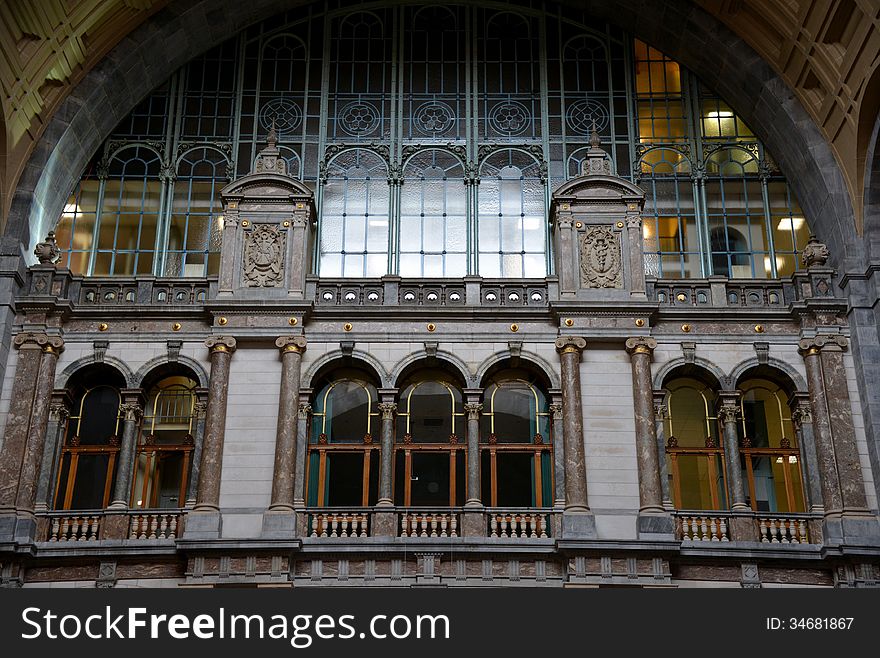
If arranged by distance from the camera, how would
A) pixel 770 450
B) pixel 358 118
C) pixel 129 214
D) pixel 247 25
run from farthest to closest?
pixel 247 25
pixel 358 118
pixel 129 214
pixel 770 450

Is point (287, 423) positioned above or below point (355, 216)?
below

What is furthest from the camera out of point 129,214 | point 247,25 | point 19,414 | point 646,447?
point 247,25

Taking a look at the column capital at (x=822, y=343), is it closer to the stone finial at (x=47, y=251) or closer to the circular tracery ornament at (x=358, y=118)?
the circular tracery ornament at (x=358, y=118)

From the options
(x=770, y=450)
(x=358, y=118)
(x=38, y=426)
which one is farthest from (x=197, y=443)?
(x=770, y=450)

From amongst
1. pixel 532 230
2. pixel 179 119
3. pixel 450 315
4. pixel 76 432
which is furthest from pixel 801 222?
pixel 76 432

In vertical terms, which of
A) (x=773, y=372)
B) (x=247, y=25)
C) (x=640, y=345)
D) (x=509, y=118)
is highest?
(x=247, y=25)

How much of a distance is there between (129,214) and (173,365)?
5058 mm

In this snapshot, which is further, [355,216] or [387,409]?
[355,216]

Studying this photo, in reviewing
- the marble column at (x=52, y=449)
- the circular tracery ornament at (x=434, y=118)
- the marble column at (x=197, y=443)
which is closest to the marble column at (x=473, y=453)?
the marble column at (x=197, y=443)

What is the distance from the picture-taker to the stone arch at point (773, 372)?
1166 inches

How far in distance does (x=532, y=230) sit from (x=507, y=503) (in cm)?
742

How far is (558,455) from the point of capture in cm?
2875

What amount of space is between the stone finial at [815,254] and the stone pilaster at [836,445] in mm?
1986

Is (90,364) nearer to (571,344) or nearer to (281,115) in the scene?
(281,115)
